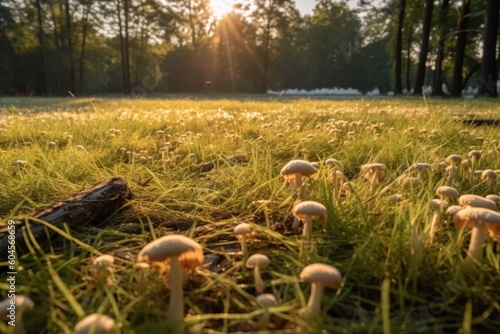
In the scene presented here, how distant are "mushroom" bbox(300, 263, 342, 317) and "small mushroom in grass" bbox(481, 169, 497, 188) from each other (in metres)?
1.58

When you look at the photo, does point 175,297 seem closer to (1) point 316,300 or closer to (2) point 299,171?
(1) point 316,300

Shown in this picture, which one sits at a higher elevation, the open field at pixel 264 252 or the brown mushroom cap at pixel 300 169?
the brown mushroom cap at pixel 300 169

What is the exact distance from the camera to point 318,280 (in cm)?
130

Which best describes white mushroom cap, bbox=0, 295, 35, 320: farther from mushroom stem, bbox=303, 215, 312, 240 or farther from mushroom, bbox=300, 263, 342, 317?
mushroom stem, bbox=303, 215, 312, 240

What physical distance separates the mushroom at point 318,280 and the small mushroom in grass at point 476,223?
2.01ft

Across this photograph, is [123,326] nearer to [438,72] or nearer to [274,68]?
[438,72]

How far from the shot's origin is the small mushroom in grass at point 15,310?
122 cm

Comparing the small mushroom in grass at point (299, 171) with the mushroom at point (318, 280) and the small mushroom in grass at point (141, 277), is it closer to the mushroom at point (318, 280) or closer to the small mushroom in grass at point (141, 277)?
the mushroom at point (318, 280)

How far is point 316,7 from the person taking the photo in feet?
157

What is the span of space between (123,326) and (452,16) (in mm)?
35107

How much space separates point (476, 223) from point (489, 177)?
41.2 inches

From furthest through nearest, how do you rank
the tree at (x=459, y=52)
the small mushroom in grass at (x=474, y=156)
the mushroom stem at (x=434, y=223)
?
the tree at (x=459, y=52) < the small mushroom in grass at (x=474, y=156) < the mushroom stem at (x=434, y=223)

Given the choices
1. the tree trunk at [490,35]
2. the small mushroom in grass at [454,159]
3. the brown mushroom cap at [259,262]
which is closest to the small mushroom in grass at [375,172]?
the small mushroom in grass at [454,159]

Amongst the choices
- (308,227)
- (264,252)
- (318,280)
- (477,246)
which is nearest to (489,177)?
(477,246)
